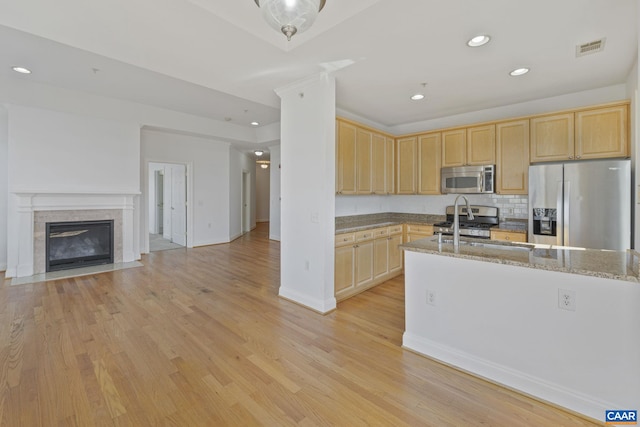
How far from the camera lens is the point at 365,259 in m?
4.00

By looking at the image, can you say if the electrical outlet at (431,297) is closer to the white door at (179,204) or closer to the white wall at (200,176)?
the white wall at (200,176)

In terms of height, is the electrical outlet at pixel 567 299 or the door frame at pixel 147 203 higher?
the door frame at pixel 147 203

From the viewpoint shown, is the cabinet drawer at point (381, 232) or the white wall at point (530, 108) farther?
the cabinet drawer at point (381, 232)

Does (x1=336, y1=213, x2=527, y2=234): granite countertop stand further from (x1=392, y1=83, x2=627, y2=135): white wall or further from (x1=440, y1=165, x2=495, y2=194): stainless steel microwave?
(x1=392, y1=83, x2=627, y2=135): white wall

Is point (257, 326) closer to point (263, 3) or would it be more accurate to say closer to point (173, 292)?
point (173, 292)

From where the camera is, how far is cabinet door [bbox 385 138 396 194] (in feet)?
16.3

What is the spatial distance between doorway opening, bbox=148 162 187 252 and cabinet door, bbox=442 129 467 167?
5.77m

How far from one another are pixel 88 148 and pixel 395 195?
5655mm

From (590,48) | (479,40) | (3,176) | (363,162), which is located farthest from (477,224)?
(3,176)

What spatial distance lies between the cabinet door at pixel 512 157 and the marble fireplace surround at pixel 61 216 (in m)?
6.38

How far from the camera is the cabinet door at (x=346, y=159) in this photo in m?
3.82

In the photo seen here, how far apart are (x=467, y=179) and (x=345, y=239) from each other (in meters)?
2.32

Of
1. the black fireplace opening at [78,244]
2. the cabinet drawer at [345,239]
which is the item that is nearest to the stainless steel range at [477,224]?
the cabinet drawer at [345,239]

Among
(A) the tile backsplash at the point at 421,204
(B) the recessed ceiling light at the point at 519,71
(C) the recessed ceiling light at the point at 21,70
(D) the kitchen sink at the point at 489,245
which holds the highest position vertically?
(C) the recessed ceiling light at the point at 21,70
